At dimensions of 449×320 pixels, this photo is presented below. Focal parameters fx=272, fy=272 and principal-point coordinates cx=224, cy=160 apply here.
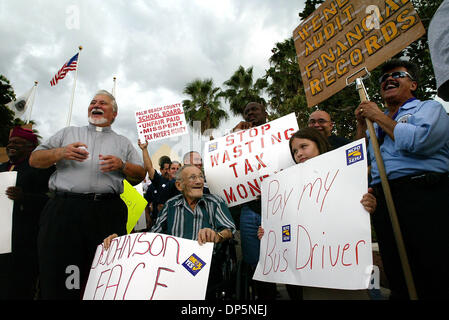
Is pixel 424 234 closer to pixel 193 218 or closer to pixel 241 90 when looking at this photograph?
pixel 193 218

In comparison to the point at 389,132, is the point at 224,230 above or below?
below

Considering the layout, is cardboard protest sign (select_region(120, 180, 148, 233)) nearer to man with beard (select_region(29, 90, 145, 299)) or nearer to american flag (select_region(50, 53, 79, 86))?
man with beard (select_region(29, 90, 145, 299))

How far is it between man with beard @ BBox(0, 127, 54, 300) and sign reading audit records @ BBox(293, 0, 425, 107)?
8.55 feet

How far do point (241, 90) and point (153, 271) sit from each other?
19165 millimetres

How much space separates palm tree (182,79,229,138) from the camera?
69.2 feet

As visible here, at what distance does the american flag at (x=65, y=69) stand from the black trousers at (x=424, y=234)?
7.04 m

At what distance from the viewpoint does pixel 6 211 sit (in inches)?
87.6

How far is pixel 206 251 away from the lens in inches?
59.6

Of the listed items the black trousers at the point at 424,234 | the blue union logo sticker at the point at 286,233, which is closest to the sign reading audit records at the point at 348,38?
the black trousers at the point at 424,234

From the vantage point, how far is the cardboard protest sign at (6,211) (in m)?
2.14
